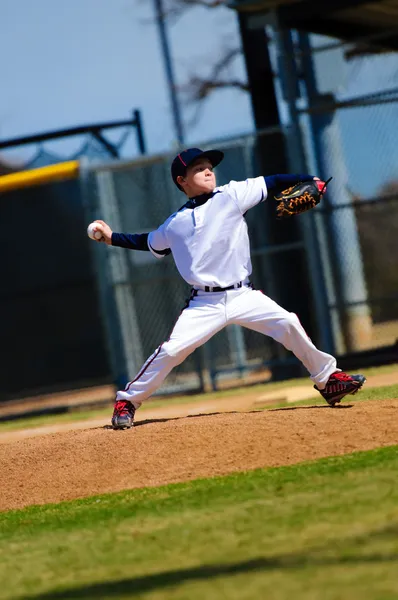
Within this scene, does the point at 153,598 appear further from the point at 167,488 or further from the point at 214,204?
the point at 214,204

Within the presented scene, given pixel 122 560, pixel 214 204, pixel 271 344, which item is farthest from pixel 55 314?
pixel 122 560

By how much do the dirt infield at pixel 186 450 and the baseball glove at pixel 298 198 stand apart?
1192mm

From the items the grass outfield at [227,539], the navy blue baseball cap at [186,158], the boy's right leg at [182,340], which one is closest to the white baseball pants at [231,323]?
the boy's right leg at [182,340]

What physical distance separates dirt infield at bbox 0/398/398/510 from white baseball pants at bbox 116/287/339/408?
319 mm

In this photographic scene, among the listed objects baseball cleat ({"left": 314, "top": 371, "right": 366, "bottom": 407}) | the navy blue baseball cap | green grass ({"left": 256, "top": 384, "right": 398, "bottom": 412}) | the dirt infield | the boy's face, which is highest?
the navy blue baseball cap

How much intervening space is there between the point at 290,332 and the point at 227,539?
2.83 m

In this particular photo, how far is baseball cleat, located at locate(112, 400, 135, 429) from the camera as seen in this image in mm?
7171

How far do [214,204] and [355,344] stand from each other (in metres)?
7.36

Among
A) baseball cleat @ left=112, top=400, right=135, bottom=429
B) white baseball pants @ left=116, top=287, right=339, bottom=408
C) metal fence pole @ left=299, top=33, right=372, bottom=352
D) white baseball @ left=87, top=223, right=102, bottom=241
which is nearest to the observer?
white baseball pants @ left=116, top=287, right=339, bottom=408

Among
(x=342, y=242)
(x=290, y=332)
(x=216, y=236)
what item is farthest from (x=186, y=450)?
(x=342, y=242)

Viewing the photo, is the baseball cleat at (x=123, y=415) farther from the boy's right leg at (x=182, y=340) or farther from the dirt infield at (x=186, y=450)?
the dirt infield at (x=186, y=450)

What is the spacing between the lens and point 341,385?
23.1 ft

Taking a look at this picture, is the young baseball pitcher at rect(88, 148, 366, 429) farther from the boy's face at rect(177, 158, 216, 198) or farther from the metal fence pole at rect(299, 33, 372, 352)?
the metal fence pole at rect(299, 33, 372, 352)

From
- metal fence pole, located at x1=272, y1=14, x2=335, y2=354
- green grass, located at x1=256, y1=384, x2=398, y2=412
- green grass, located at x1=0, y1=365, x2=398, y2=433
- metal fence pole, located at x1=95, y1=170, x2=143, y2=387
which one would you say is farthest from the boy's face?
metal fence pole, located at x1=95, y1=170, x2=143, y2=387
